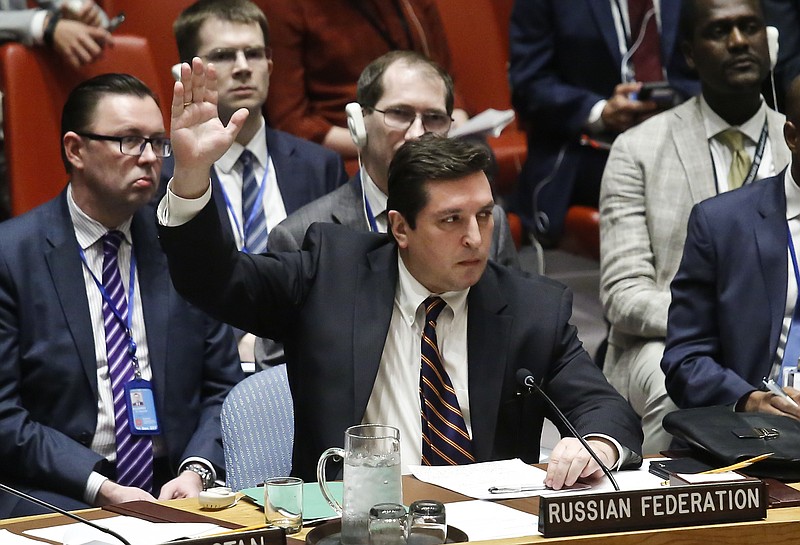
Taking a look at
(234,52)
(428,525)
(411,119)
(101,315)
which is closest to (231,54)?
(234,52)

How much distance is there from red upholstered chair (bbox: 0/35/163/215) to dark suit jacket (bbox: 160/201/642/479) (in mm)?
Result: 1437

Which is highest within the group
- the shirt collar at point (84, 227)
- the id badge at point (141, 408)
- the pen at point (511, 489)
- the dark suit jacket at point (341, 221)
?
the dark suit jacket at point (341, 221)

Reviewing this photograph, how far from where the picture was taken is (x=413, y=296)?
8.07ft

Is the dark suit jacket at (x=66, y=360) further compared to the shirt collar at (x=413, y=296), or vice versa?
the dark suit jacket at (x=66, y=360)

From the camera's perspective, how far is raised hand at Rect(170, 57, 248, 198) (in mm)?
2117

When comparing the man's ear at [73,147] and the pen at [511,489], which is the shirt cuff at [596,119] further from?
the pen at [511,489]

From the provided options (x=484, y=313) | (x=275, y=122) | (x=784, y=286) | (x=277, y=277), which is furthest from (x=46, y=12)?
(x=784, y=286)

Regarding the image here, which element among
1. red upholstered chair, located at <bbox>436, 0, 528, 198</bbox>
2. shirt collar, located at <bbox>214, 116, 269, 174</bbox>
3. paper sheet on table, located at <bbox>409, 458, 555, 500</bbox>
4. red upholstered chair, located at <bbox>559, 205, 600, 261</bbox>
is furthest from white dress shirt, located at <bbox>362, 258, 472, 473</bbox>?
red upholstered chair, located at <bbox>436, 0, 528, 198</bbox>

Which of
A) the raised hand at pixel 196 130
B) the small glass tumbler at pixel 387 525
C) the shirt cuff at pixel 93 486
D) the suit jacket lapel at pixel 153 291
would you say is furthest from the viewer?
the suit jacket lapel at pixel 153 291

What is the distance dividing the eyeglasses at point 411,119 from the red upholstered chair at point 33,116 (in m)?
1.03

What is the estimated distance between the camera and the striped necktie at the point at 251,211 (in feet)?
11.8

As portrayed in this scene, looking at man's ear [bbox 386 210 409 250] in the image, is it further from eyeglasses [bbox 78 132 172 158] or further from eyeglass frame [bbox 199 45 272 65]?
eyeglass frame [bbox 199 45 272 65]

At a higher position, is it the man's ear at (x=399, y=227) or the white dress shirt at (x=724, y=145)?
the white dress shirt at (x=724, y=145)

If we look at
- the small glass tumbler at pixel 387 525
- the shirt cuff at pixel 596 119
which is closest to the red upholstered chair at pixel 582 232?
the shirt cuff at pixel 596 119
